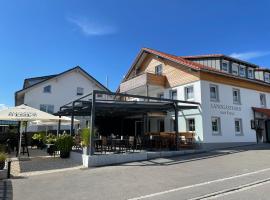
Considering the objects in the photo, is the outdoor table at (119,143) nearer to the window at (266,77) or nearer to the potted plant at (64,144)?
the potted plant at (64,144)

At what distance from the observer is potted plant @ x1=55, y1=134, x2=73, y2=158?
16856mm

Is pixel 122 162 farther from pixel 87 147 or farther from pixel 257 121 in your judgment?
pixel 257 121

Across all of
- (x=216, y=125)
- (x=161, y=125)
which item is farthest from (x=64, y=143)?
(x=216, y=125)

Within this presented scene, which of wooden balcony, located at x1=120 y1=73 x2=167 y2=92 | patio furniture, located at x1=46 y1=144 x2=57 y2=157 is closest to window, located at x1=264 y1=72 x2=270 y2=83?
wooden balcony, located at x1=120 y1=73 x2=167 y2=92

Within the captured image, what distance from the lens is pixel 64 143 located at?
1692cm

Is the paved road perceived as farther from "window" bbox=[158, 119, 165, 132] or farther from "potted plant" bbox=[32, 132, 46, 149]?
"potted plant" bbox=[32, 132, 46, 149]

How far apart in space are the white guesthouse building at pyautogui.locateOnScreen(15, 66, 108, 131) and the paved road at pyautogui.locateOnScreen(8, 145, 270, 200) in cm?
1940

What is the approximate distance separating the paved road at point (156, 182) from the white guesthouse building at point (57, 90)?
19396 mm

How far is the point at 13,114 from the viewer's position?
48.7ft

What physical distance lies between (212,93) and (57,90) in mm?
19740

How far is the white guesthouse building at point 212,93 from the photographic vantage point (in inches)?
798

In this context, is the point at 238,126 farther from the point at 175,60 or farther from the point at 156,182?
the point at 156,182

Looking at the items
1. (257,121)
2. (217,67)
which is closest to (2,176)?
(217,67)

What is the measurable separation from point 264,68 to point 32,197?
27114 millimetres
